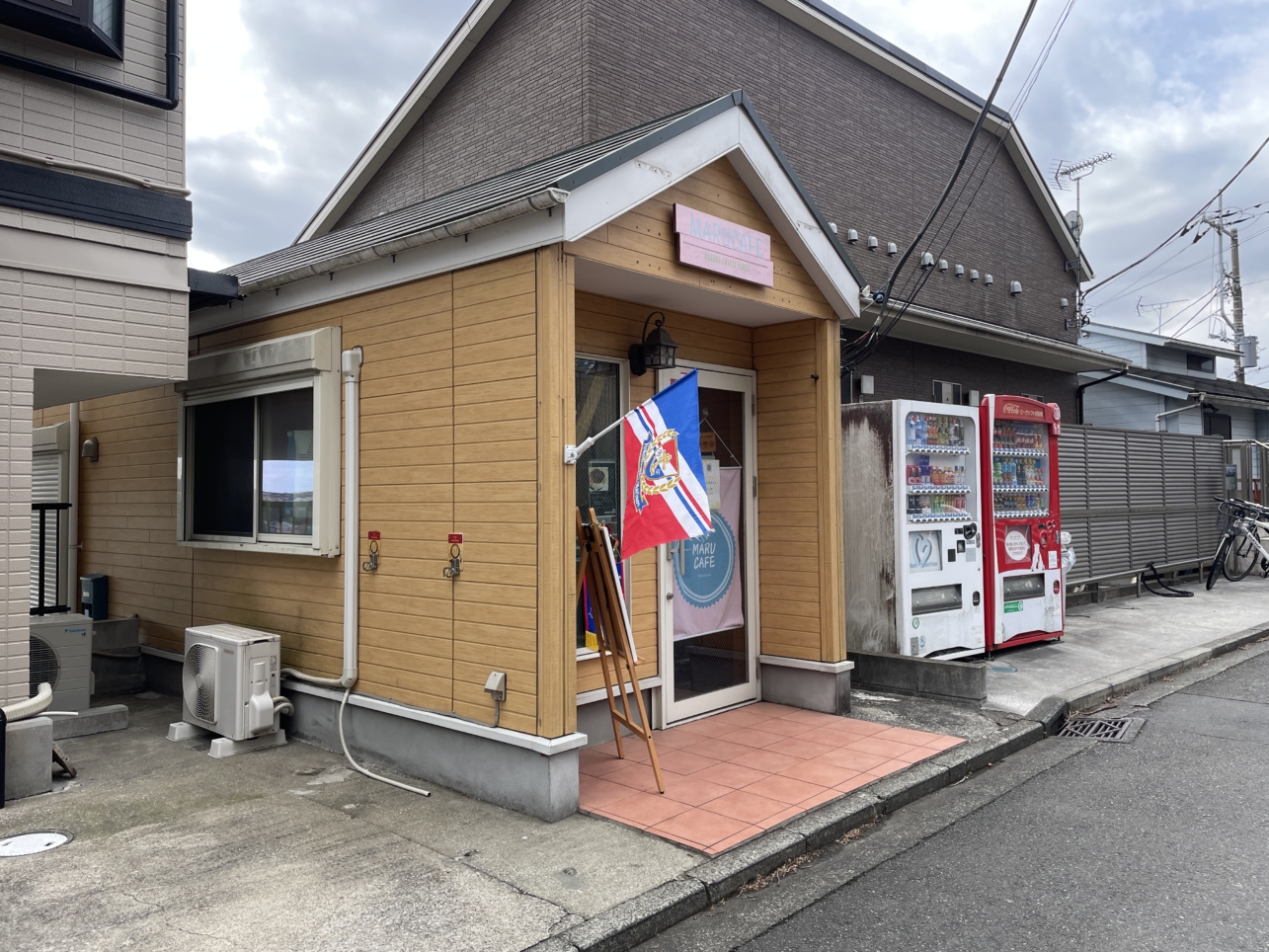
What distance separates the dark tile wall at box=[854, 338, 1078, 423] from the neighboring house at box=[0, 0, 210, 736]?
27.1 feet

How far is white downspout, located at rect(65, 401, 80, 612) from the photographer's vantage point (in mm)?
8242

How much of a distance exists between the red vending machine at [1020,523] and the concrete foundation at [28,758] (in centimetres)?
731

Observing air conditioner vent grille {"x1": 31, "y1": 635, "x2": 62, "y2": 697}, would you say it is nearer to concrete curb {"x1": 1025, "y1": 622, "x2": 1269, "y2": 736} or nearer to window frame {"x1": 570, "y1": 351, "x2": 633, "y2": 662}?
window frame {"x1": 570, "y1": 351, "x2": 633, "y2": 662}

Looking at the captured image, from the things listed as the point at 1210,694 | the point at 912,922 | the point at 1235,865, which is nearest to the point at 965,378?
the point at 1210,694

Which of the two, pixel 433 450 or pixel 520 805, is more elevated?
pixel 433 450

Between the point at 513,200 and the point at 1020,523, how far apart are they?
6.18m

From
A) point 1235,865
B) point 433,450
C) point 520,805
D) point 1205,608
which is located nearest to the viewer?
point 1235,865

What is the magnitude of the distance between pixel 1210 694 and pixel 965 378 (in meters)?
7.26

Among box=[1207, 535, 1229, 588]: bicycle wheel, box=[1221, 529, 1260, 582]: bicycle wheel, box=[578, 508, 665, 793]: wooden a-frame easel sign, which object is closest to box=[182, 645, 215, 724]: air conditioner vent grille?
box=[578, 508, 665, 793]: wooden a-frame easel sign

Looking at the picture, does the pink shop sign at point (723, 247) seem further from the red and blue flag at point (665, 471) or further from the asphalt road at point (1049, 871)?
the asphalt road at point (1049, 871)

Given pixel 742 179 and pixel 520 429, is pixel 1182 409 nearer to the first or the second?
pixel 742 179

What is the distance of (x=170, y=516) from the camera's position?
23.7ft

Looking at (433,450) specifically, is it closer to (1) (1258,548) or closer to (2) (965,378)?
(2) (965,378)

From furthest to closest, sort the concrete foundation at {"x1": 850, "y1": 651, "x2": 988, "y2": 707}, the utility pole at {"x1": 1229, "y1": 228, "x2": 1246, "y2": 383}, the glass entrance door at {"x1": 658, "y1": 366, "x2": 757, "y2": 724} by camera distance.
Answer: the utility pole at {"x1": 1229, "y1": 228, "x2": 1246, "y2": 383} < the concrete foundation at {"x1": 850, "y1": 651, "x2": 988, "y2": 707} < the glass entrance door at {"x1": 658, "y1": 366, "x2": 757, "y2": 724}
